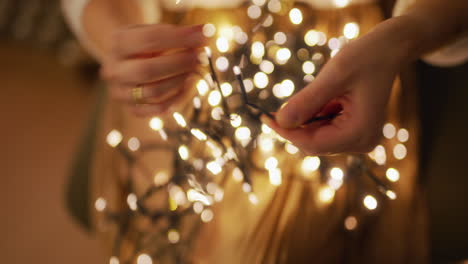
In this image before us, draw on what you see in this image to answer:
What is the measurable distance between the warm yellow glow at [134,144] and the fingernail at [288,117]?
14.6 inches

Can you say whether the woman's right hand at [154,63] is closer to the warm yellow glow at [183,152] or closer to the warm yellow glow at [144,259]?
the warm yellow glow at [183,152]

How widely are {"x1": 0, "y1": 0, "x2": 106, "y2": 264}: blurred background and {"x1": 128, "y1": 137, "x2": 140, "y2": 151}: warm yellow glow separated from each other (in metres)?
0.68

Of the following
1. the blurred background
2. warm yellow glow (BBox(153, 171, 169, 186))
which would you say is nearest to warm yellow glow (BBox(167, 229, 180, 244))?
warm yellow glow (BBox(153, 171, 169, 186))

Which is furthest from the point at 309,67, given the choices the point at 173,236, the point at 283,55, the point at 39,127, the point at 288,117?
the point at 39,127

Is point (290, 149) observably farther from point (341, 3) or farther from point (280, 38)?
point (341, 3)

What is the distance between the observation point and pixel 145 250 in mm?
669

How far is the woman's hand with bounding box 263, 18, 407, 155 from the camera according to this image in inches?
17.1

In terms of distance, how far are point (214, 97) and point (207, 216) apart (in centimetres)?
23

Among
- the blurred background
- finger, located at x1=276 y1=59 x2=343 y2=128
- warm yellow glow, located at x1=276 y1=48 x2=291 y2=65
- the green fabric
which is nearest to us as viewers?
finger, located at x1=276 y1=59 x2=343 y2=128

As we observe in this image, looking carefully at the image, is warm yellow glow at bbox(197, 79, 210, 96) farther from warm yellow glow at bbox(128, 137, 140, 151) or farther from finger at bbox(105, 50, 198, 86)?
warm yellow glow at bbox(128, 137, 140, 151)

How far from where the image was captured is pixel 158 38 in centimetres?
51

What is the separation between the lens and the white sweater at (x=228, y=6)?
23.7 inches

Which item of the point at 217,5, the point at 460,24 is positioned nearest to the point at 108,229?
the point at 217,5

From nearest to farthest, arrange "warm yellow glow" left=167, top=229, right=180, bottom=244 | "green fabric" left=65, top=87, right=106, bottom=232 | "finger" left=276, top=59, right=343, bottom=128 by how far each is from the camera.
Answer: "finger" left=276, top=59, right=343, bottom=128, "warm yellow glow" left=167, top=229, right=180, bottom=244, "green fabric" left=65, top=87, right=106, bottom=232
